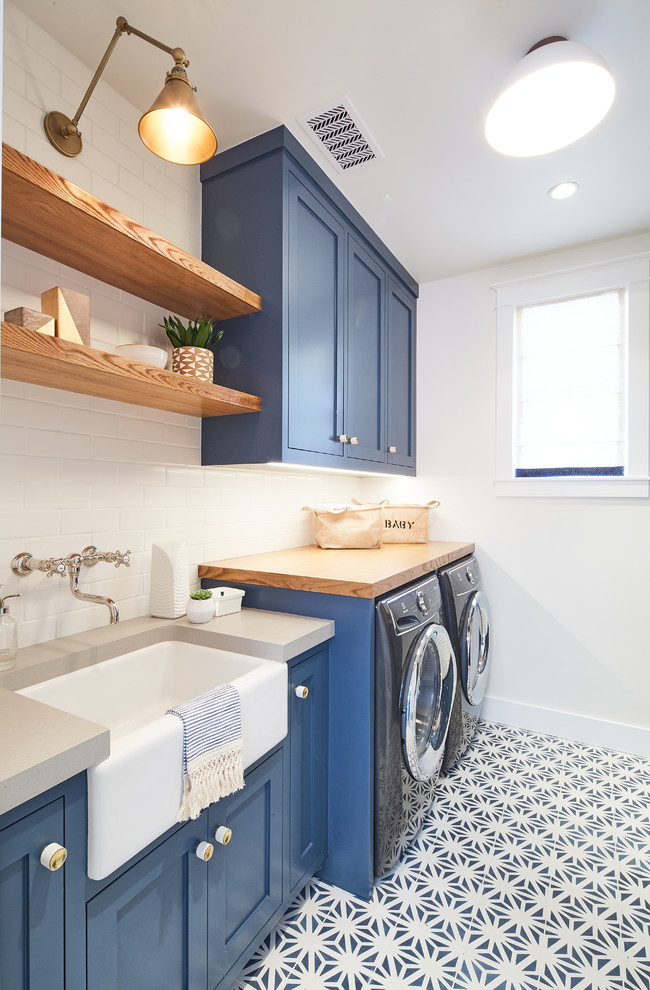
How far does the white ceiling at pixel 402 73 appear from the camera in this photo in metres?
1.33

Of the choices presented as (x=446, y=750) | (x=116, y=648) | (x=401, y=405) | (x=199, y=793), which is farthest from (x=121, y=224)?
(x=446, y=750)

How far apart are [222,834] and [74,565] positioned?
77 cm

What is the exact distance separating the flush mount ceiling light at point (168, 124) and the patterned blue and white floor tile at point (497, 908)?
218cm

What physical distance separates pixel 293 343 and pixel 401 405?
3.71 ft

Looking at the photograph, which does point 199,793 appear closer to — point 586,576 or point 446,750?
point 446,750

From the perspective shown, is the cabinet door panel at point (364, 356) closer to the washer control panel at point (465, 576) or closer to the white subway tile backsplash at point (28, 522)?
the washer control panel at point (465, 576)

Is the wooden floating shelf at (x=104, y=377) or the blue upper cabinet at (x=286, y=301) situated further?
the blue upper cabinet at (x=286, y=301)

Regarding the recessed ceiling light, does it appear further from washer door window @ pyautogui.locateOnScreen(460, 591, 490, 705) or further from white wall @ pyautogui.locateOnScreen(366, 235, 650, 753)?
washer door window @ pyautogui.locateOnScreen(460, 591, 490, 705)

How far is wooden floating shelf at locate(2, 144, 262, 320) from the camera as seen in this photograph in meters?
1.11

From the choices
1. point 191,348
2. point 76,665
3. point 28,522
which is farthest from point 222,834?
point 191,348

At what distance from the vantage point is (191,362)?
Result: 63.2 inches

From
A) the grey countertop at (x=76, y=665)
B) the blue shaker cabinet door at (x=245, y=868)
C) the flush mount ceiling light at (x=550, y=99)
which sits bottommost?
the blue shaker cabinet door at (x=245, y=868)

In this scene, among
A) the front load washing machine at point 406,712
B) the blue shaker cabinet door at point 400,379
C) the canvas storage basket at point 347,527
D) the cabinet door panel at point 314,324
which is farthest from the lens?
the blue shaker cabinet door at point 400,379

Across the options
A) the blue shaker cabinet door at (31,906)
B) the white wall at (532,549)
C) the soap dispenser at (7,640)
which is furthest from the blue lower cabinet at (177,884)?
the white wall at (532,549)
